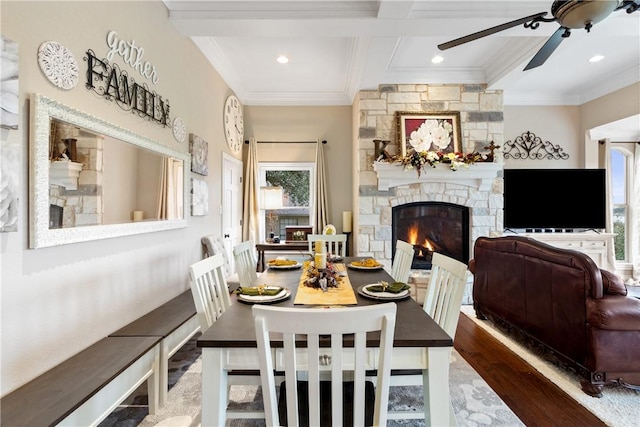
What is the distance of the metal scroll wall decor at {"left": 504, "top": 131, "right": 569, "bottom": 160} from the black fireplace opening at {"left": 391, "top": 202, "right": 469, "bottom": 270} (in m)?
1.56

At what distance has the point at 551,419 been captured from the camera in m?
1.94

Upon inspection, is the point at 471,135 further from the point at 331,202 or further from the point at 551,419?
the point at 551,419

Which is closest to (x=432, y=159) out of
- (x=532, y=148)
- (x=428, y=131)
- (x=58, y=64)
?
(x=428, y=131)

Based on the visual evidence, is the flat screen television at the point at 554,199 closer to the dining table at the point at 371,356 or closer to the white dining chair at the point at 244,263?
the white dining chair at the point at 244,263

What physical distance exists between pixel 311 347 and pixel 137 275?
185cm

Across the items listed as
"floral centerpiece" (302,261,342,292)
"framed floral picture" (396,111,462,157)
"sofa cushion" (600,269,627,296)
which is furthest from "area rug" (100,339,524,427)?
"framed floral picture" (396,111,462,157)

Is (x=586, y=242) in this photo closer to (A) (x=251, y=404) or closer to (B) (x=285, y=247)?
(B) (x=285, y=247)

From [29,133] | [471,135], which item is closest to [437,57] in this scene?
[471,135]

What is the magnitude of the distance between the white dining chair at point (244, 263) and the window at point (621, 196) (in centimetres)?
606

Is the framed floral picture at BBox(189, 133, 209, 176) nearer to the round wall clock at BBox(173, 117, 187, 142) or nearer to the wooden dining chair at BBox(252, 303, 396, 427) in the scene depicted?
the round wall clock at BBox(173, 117, 187, 142)

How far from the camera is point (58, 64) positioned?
1609 millimetres

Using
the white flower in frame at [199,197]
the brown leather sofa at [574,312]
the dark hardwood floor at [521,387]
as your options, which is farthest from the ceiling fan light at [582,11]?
the white flower in frame at [199,197]

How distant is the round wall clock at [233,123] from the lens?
14.6 ft

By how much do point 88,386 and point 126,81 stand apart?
6.00ft
